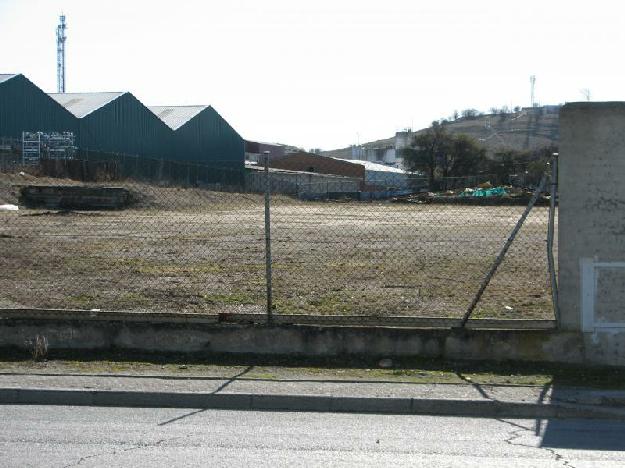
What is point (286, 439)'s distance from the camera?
21.1 feet

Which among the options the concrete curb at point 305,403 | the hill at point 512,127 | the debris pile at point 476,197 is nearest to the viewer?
the concrete curb at point 305,403

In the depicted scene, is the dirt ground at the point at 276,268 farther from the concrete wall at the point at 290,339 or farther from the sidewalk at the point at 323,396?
the sidewalk at the point at 323,396

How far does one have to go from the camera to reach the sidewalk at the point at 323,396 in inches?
286

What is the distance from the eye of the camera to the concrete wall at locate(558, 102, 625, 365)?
8477 millimetres

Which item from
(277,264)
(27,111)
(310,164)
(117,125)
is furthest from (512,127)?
(277,264)

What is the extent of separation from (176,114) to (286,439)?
209 ft

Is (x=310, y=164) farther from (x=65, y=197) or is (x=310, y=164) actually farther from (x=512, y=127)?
(x=512, y=127)

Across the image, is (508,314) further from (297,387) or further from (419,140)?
(419,140)

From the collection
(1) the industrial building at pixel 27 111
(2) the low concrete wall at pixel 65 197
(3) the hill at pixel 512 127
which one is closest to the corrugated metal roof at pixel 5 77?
(1) the industrial building at pixel 27 111

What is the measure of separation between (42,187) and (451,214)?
64.3 ft

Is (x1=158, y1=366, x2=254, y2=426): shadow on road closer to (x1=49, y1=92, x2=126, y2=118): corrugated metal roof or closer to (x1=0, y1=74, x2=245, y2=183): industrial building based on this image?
(x1=0, y1=74, x2=245, y2=183): industrial building

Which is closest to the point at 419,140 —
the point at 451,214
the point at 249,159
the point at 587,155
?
the point at 249,159

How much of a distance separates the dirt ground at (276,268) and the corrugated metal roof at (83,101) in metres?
29.0

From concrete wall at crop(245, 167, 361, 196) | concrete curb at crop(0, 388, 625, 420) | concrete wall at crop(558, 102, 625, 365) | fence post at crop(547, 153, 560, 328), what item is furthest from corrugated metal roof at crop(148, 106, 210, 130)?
concrete curb at crop(0, 388, 625, 420)
